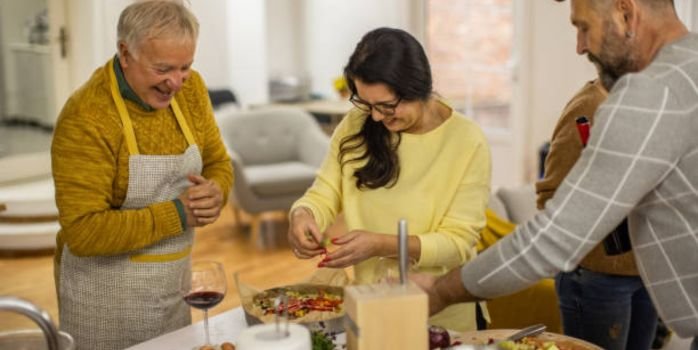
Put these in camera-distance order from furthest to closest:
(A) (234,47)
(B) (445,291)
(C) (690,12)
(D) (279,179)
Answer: (A) (234,47)
(D) (279,179)
(C) (690,12)
(B) (445,291)

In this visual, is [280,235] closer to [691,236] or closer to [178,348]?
[178,348]

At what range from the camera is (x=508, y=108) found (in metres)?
6.94

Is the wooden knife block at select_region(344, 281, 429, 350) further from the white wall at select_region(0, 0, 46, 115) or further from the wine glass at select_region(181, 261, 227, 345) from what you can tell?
the white wall at select_region(0, 0, 46, 115)

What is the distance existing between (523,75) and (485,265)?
17.1ft

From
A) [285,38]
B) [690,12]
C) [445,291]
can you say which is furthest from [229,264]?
[445,291]

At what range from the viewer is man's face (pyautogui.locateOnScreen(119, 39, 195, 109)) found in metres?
2.02

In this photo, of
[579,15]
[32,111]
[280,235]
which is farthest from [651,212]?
[32,111]

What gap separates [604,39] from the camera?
1510mm

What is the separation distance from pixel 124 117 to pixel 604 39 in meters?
1.19

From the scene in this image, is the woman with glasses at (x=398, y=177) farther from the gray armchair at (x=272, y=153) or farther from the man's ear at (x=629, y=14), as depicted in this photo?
the gray armchair at (x=272, y=153)

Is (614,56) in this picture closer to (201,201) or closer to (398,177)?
(398,177)

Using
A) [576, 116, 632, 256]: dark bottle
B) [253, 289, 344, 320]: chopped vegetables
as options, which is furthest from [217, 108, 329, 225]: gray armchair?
[576, 116, 632, 256]: dark bottle

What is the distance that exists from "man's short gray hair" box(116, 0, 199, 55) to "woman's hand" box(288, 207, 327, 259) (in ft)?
1.72

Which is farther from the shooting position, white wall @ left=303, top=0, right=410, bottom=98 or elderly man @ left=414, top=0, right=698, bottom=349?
white wall @ left=303, top=0, right=410, bottom=98
